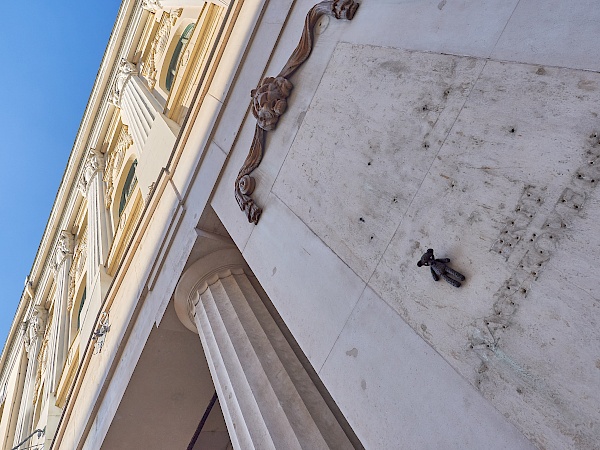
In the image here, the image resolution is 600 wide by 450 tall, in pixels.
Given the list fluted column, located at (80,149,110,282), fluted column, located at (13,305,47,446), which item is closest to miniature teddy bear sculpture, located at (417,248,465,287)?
fluted column, located at (80,149,110,282)

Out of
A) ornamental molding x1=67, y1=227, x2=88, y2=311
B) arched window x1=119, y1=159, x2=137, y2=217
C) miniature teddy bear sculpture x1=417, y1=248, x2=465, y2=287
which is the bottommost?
ornamental molding x1=67, y1=227, x2=88, y2=311

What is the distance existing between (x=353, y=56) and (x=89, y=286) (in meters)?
10.7

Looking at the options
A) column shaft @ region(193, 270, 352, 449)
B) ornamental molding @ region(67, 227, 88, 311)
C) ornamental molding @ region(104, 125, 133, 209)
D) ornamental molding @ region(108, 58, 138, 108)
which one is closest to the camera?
column shaft @ region(193, 270, 352, 449)

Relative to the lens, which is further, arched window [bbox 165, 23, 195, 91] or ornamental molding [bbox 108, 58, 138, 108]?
ornamental molding [bbox 108, 58, 138, 108]

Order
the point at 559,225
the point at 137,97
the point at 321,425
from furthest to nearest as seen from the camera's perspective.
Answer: the point at 137,97 < the point at 321,425 < the point at 559,225

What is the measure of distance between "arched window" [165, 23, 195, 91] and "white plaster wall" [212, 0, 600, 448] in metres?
9.24

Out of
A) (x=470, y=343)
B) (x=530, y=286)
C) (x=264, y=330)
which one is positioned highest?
(x=530, y=286)

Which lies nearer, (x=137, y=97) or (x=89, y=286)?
(x=89, y=286)

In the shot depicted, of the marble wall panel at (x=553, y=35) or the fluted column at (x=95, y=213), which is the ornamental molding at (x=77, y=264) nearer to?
the fluted column at (x=95, y=213)

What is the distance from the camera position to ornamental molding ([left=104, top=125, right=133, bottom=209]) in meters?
15.8

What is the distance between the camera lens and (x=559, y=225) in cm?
274

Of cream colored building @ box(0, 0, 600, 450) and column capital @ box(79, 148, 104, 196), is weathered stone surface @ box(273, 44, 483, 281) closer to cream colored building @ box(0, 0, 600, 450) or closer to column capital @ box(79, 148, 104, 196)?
cream colored building @ box(0, 0, 600, 450)

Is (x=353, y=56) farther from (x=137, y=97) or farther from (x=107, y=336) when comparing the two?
(x=137, y=97)

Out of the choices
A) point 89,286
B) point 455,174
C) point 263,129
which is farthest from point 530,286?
point 89,286
